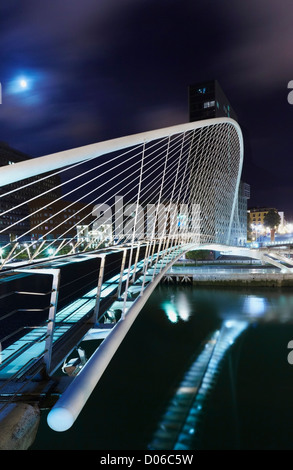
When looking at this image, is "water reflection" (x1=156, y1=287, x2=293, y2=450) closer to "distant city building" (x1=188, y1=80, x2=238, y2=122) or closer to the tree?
"distant city building" (x1=188, y1=80, x2=238, y2=122)

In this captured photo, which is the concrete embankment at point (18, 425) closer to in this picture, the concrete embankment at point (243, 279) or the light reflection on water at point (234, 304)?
the light reflection on water at point (234, 304)

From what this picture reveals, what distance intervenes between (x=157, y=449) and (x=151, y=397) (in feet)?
4.20

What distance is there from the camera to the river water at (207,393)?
503cm

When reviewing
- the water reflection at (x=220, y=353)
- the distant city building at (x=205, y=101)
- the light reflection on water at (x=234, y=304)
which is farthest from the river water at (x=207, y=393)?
the distant city building at (x=205, y=101)

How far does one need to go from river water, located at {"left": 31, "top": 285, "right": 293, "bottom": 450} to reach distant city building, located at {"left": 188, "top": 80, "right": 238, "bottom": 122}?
3584 cm

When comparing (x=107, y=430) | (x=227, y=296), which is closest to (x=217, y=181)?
(x=227, y=296)

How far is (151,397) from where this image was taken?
20.3 ft

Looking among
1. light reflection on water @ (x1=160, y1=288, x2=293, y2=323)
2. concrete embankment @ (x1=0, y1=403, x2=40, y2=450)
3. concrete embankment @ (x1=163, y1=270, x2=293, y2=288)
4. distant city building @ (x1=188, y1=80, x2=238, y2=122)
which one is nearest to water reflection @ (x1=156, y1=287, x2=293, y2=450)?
light reflection on water @ (x1=160, y1=288, x2=293, y2=323)

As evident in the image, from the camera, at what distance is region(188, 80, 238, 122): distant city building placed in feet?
137

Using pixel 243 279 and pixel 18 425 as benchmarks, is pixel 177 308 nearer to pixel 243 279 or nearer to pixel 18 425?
pixel 243 279

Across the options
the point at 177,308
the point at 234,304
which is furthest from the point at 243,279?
the point at 177,308

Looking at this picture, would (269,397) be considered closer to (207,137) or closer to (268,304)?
(268,304)

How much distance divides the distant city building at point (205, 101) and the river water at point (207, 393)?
35838 millimetres

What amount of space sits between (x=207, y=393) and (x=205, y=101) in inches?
1655
